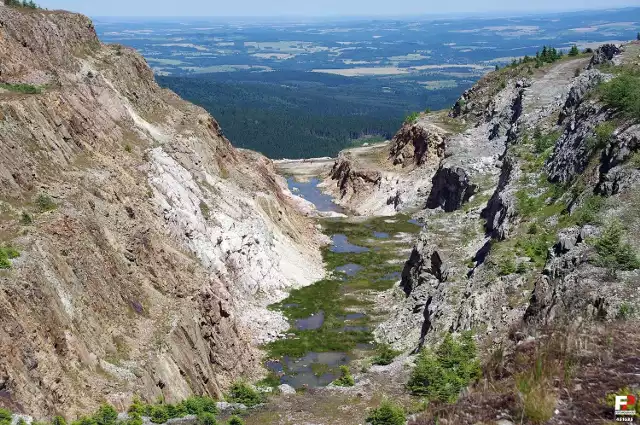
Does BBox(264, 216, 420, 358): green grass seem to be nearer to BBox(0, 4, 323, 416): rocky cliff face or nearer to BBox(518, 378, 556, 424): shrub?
BBox(0, 4, 323, 416): rocky cliff face

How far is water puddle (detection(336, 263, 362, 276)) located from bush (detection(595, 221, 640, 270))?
38.4m

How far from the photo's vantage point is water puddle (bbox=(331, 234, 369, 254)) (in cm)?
7650

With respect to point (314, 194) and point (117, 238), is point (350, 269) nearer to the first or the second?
point (117, 238)

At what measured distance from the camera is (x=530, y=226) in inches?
1719

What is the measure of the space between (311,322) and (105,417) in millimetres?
30827

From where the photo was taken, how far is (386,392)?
30281 mm

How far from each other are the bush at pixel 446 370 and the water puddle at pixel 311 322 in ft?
69.8

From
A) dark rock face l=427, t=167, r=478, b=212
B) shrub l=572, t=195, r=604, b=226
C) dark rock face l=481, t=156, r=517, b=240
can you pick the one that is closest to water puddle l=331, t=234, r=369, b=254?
dark rock face l=427, t=167, r=478, b=212

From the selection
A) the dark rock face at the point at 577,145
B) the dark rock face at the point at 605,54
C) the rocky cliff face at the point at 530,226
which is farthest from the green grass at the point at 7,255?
the dark rock face at the point at 605,54

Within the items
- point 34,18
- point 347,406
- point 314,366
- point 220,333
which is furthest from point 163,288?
point 34,18

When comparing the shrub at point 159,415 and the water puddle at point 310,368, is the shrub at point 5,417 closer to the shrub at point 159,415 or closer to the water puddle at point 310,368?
the shrub at point 159,415

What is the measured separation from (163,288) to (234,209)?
21697mm

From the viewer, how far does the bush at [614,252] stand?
2822 centimetres

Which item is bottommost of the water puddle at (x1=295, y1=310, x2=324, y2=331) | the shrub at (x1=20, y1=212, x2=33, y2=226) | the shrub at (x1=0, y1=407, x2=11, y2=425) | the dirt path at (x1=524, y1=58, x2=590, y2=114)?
the water puddle at (x1=295, y1=310, x2=324, y2=331)
